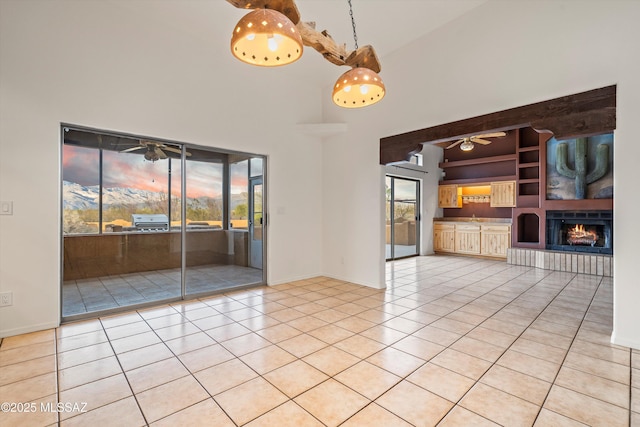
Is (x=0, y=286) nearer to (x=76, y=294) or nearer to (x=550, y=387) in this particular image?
(x=76, y=294)

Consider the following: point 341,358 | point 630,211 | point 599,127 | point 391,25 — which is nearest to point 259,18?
point 341,358

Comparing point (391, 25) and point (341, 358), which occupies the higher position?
point (391, 25)

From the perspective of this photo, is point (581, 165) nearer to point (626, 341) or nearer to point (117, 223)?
point (626, 341)

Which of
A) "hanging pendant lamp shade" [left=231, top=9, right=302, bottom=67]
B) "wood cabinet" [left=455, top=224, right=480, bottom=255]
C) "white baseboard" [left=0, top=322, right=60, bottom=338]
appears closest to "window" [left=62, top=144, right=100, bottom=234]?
"white baseboard" [left=0, top=322, right=60, bottom=338]

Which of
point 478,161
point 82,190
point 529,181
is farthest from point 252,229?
point 529,181

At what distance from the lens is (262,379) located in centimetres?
222

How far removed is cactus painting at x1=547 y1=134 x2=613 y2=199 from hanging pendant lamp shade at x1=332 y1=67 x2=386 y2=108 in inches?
259

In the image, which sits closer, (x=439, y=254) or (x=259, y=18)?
(x=259, y=18)

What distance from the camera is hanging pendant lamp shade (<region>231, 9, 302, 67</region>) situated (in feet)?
5.77

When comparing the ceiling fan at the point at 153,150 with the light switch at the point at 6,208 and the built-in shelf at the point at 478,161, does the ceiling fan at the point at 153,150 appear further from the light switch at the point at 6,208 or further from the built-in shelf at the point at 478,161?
the built-in shelf at the point at 478,161

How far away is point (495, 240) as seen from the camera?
307 inches

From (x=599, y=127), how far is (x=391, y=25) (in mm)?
2743

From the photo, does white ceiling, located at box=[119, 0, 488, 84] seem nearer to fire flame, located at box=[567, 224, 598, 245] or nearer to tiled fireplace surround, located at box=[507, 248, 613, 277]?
tiled fireplace surround, located at box=[507, 248, 613, 277]

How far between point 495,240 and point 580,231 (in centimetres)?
172
